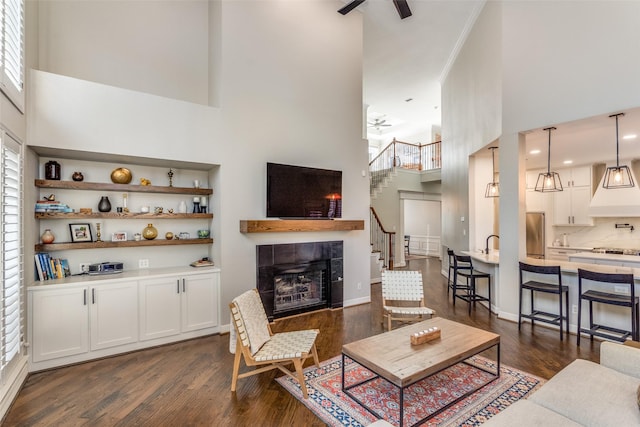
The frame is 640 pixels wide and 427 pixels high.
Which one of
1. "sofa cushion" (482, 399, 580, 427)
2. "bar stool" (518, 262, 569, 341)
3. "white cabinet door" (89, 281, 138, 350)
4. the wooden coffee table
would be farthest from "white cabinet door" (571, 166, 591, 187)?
"white cabinet door" (89, 281, 138, 350)

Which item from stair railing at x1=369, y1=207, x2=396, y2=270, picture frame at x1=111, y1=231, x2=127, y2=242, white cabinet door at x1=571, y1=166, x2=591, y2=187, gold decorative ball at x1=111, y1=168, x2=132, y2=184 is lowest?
stair railing at x1=369, y1=207, x2=396, y2=270

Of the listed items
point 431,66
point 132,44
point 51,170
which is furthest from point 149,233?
point 431,66

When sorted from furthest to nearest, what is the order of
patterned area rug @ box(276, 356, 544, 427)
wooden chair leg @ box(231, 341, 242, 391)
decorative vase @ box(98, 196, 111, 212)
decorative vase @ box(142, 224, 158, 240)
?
1. decorative vase @ box(142, 224, 158, 240)
2. decorative vase @ box(98, 196, 111, 212)
3. wooden chair leg @ box(231, 341, 242, 391)
4. patterned area rug @ box(276, 356, 544, 427)

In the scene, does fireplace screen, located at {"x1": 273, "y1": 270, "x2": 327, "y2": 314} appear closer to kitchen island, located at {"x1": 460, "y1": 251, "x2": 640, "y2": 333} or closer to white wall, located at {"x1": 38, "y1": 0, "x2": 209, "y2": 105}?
kitchen island, located at {"x1": 460, "y1": 251, "x2": 640, "y2": 333}

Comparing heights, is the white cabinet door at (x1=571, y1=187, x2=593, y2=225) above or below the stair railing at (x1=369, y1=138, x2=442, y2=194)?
below

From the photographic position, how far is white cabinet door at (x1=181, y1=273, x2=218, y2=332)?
13.1 feet

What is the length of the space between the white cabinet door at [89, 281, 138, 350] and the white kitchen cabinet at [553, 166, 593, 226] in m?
8.47

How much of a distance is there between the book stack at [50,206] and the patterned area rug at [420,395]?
10.1 feet

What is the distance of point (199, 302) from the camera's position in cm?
409

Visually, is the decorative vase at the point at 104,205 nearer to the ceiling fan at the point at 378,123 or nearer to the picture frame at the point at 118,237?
the picture frame at the point at 118,237

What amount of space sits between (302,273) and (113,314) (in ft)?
8.38

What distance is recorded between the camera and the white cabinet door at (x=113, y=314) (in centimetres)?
341

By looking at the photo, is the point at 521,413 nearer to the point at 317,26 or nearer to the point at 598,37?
the point at 598,37

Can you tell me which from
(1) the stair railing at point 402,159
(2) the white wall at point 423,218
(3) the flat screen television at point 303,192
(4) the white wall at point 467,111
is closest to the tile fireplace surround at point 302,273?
(3) the flat screen television at point 303,192
